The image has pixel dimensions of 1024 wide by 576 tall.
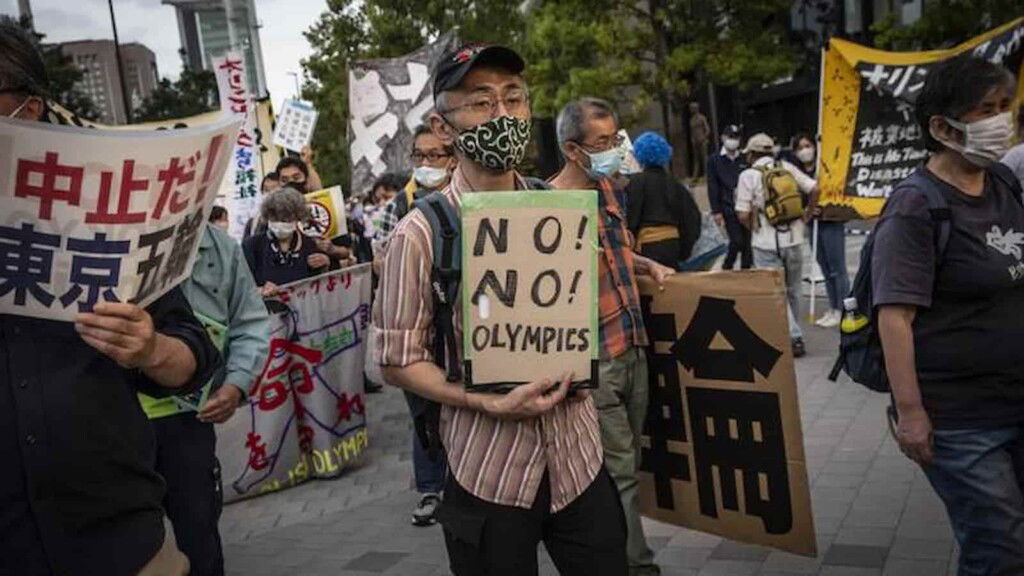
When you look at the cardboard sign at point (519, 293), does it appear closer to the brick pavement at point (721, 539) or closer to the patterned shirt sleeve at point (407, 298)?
the patterned shirt sleeve at point (407, 298)

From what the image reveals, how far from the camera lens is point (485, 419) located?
2359 mm

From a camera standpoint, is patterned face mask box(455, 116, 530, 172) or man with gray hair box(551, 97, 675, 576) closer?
patterned face mask box(455, 116, 530, 172)

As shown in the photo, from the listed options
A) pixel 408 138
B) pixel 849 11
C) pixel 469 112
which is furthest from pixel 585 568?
pixel 849 11

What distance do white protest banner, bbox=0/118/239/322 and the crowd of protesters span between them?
8 centimetres

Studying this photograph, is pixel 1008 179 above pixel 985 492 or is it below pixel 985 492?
above

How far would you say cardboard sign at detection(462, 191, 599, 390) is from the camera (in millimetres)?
2238

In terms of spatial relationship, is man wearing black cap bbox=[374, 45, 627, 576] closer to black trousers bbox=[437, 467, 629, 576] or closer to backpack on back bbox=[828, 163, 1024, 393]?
black trousers bbox=[437, 467, 629, 576]

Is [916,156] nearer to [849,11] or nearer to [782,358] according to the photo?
[782,358]

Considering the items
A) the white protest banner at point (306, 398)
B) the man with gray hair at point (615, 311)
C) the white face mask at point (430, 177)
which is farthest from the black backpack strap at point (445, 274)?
the white protest banner at point (306, 398)

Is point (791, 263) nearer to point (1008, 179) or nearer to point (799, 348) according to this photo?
point (799, 348)

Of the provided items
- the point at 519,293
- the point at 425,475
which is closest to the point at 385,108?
the point at 425,475

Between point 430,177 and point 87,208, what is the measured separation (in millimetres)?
3452

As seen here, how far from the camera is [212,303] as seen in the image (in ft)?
11.2

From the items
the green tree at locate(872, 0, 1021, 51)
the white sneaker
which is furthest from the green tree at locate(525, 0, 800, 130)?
the white sneaker
